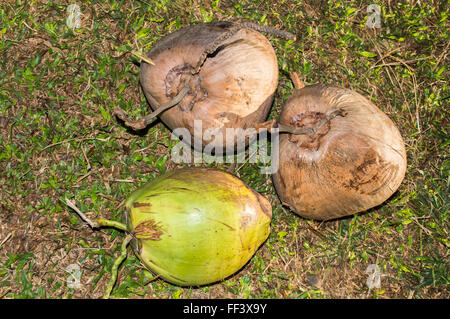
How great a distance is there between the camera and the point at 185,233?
2.58 metres

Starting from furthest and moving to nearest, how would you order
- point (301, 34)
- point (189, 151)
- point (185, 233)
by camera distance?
A: point (301, 34)
point (189, 151)
point (185, 233)

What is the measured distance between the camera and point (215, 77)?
2.75 metres

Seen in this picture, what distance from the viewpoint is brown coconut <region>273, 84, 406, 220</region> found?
8.91 ft

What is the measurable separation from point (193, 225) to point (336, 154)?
0.99 metres

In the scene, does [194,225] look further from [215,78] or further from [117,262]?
[215,78]

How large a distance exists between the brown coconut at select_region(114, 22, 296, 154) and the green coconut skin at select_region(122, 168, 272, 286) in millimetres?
380

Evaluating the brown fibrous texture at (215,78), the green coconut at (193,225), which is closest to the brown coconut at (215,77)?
the brown fibrous texture at (215,78)

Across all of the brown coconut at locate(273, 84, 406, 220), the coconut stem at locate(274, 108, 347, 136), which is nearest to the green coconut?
the brown coconut at locate(273, 84, 406, 220)

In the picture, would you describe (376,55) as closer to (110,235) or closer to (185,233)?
(185,233)

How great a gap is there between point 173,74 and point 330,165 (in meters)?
1.14

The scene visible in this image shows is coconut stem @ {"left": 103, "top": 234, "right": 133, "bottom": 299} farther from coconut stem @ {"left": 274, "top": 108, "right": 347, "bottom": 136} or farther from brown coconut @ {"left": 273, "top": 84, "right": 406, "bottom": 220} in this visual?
coconut stem @ {"left": 274, "top": 108, "right": 347, "bottom": 136}

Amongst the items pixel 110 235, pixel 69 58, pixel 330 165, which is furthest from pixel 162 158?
pixel 330 165

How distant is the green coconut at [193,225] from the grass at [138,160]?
44cm

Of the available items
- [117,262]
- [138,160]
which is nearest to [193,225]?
[117,262]
